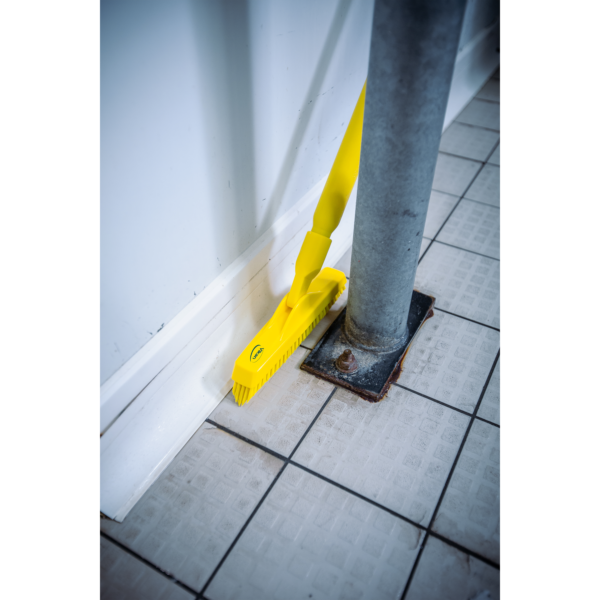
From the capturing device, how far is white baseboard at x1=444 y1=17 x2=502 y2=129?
194cm

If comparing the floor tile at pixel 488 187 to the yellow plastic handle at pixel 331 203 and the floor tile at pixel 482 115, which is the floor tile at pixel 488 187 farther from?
→ the yellow plastic handle at pixel 331 203

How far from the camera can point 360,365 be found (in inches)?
41.6

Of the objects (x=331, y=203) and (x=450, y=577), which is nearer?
(x=450, y=577)

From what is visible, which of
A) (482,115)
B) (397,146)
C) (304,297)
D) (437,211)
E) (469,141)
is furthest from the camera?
(482,115)

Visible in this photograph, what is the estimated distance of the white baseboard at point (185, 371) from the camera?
0.84 metres

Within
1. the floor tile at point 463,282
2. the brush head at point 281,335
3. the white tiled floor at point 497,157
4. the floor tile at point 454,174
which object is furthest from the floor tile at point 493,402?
the white tiled floor at point 497,157

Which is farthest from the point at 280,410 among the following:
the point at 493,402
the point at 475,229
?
the point at 475,229

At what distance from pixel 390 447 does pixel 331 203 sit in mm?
500

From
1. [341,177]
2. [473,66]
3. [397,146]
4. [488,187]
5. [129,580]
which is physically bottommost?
[129,580]

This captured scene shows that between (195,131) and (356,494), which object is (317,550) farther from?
(195,131)

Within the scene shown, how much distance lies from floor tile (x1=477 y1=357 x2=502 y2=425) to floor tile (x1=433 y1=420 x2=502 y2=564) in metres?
0.03

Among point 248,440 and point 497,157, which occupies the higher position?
point 497,157

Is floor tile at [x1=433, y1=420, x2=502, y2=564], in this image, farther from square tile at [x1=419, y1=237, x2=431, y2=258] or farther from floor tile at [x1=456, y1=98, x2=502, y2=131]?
floor tile at [x1=456, y1=98, x2=502, y2=131]

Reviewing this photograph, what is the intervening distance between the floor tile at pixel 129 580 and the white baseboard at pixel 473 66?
1.81 m
